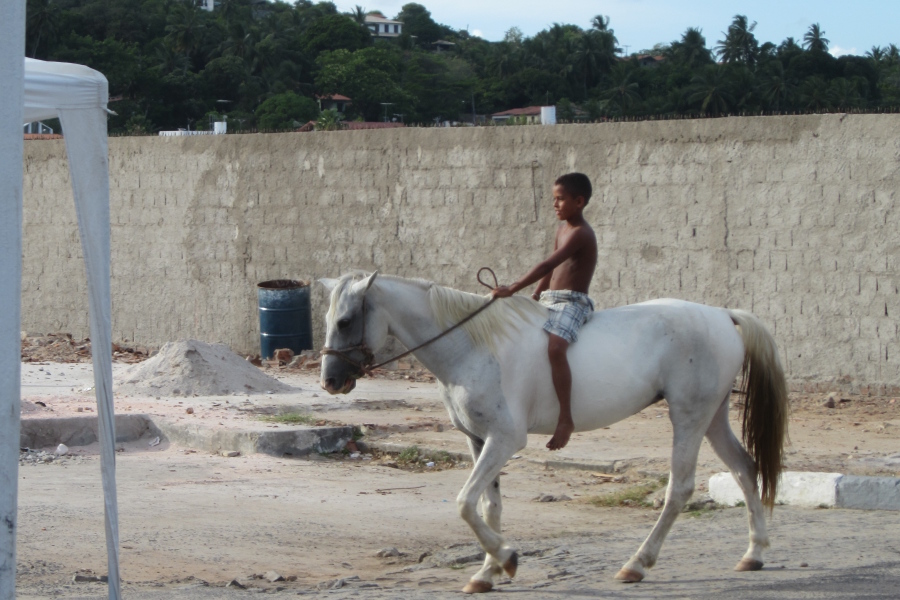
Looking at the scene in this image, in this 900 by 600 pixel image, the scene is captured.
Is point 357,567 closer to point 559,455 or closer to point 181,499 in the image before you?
point 181,499

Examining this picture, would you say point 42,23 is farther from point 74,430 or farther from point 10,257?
point 10,257

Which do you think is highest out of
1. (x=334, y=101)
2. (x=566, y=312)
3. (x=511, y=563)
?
(x=334, y=101)

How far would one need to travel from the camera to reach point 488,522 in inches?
212

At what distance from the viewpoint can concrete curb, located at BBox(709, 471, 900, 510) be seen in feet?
21.2

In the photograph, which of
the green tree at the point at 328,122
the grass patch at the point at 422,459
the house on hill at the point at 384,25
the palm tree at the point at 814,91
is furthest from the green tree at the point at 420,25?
the grass patch at the point at 422,459

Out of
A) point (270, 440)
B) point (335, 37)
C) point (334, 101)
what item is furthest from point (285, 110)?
point (270, 440)

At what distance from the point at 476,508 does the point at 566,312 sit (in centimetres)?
110

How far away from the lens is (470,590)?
5156mm

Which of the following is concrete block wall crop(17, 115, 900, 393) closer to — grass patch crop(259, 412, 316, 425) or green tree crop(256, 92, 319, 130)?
grass patch crop(259, 412, 316, 425)

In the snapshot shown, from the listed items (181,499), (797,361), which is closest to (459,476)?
(181,499)

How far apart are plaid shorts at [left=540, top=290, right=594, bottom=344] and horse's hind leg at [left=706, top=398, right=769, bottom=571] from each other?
0.91 meters

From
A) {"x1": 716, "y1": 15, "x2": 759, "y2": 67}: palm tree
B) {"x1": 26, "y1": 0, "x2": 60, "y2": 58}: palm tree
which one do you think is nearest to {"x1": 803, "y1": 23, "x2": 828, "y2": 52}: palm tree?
{"x1": 716, "y1": 15, "x2": 759, "y2": 67}: palm tree

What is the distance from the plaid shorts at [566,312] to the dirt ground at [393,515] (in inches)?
47.4

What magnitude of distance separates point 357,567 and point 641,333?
1.97 meters
